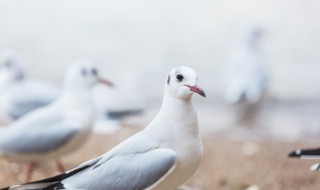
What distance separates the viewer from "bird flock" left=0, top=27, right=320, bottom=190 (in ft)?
6.53

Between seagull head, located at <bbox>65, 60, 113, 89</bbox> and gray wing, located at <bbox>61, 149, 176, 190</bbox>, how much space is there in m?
1.23

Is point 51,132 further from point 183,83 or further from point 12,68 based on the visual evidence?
point 12,68

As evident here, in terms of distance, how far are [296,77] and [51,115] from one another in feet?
11.0

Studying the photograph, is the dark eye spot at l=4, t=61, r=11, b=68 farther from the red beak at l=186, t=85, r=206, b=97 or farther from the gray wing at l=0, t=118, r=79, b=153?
the red beak at l=186, t=85, r=206, b=97

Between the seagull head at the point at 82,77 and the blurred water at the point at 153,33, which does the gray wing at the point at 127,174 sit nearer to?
the seagull head at the point at 82,77

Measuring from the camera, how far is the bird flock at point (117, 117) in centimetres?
199

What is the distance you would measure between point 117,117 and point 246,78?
1.21 meters

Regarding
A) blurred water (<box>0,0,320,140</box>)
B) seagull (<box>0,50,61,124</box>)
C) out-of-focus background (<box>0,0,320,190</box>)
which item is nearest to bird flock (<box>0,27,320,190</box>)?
seagull (<box>0,50,61,124</box>)

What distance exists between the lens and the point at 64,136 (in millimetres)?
3004

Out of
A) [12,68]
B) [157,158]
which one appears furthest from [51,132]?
[12,68]

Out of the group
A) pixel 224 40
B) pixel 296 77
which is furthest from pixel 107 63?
pixel 296 77

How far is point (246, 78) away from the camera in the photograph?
4930 millimetres

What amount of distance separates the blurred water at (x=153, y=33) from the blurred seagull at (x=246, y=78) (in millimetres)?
862

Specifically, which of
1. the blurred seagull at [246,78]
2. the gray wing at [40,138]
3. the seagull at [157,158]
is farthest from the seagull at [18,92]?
the seagull at [157,158]
